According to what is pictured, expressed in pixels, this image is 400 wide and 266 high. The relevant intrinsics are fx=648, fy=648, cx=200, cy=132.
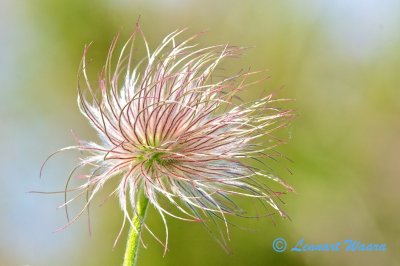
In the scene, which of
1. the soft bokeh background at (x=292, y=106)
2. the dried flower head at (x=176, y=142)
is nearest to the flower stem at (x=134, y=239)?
the dried flower head at (x=176, y=142)

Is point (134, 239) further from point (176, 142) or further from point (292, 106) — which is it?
point (292, 106)

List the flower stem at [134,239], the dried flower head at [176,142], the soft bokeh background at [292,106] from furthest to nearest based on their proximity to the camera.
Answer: the soft bokeh background at [292,106], the dried flower head at [176,142], the flower stem at [134,239]

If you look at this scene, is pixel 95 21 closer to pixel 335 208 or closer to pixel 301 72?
pixel 301 72

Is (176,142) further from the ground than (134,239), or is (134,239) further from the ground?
(176,142)

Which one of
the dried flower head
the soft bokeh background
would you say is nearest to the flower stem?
the dried flower head

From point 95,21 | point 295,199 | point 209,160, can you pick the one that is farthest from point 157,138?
point 95,21

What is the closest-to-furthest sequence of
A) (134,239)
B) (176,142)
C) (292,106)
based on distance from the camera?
1. (134,239)
2. (176,142)
3. (292,106)

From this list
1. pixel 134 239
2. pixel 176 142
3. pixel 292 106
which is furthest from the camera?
pixel 292 106

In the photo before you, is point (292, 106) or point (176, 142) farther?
point (292, 106)

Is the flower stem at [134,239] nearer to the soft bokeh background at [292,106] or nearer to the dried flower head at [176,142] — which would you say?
the dried flower head at [176,142]

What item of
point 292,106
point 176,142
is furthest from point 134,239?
point 292,106
